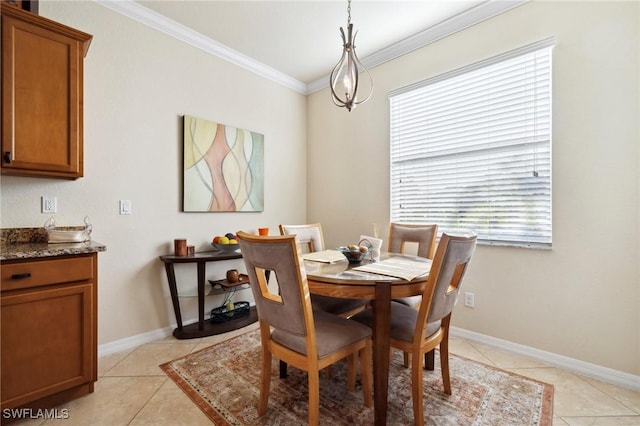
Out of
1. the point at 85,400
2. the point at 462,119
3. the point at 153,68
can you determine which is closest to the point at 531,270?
the point at 462,119

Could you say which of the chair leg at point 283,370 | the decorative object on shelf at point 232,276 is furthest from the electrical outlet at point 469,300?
the decorative object on shelf at point 232,276

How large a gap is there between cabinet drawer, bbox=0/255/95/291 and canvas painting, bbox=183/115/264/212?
3.68 ft

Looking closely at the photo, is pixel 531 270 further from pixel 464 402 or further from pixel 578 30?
pixel 578 30

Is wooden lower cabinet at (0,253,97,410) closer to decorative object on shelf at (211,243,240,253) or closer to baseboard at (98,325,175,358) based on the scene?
baseboard at (98,325,175,358)

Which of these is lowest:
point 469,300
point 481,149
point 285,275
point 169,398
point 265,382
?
point 169,398

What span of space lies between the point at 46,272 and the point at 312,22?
2.71m

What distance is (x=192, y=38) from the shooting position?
2.76 m

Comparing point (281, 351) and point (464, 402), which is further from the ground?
point (281, 351)

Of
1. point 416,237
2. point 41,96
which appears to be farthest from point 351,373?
point 41,96

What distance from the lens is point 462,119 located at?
2.57 metres

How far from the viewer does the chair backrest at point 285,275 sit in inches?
48.6

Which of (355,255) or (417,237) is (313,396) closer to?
(355,255)

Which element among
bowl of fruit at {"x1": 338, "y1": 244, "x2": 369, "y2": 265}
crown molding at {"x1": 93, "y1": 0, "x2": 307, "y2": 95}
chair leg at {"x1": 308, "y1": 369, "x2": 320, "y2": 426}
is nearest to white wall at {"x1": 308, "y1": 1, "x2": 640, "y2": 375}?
bowl of fruit at {"x1": 338, "y1": 244, "x2": 369, "y2": 265}

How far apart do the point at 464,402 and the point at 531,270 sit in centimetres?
118
